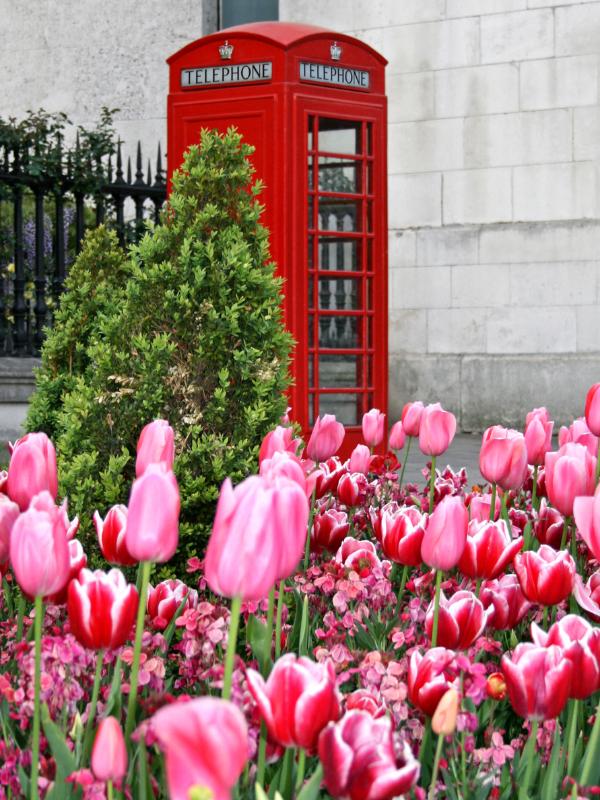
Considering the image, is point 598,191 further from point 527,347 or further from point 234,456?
point 234,456

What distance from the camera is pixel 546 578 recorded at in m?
1.83

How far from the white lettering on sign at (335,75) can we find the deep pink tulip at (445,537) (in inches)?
202

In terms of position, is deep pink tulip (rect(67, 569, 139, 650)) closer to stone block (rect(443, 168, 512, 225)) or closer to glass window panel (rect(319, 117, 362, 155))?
glass window panel (rect(319, 117, 362, 155))

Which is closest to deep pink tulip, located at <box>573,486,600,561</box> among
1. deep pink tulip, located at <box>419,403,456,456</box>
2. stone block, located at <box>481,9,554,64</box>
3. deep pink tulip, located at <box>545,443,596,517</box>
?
deep pink tulip, located at <box>545,443,596,517</box>

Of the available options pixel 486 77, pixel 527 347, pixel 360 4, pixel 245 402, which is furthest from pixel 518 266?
pixel 245 402

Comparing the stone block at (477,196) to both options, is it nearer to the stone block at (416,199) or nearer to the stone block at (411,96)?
the stone block at (416,199)

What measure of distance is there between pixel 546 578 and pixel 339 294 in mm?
5213

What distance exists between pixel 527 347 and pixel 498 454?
8587 millimetres

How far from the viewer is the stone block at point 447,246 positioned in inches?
431

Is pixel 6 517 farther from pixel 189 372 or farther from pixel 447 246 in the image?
pixel 447 246

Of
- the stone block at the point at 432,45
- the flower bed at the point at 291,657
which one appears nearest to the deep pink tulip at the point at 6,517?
the flower bed at the point at 291,657


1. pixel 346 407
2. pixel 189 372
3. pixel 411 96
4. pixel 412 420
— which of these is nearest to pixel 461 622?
pixel 189 372

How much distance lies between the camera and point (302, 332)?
6840mm

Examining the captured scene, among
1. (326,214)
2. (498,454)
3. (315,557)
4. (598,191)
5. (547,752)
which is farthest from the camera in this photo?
→ (598,191)
